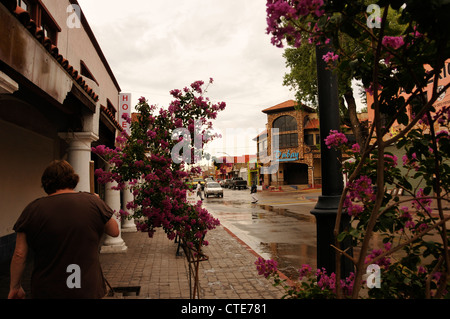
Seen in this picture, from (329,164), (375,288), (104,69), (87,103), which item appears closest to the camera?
(375,288)

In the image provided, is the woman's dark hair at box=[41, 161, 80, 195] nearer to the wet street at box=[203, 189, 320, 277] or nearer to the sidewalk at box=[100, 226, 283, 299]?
the sidewalk at box=[100, 226, 283, 299]

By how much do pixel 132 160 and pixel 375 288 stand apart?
10.4 ft

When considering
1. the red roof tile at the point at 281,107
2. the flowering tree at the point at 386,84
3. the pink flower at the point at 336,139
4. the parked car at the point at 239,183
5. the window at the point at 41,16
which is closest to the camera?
the flowering tree at the point at 386,84

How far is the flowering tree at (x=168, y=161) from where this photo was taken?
3.96 metres

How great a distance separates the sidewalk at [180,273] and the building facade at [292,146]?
106 ft

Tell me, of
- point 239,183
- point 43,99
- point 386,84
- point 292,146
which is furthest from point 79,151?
point 239,183

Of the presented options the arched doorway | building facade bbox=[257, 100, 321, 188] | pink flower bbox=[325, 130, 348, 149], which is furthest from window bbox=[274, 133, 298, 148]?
pink flower bbox=[325, 130, 348, 149]

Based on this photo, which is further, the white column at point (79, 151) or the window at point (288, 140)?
the window at point (288, 140)

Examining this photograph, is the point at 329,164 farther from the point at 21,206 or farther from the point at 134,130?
the point at 21,206

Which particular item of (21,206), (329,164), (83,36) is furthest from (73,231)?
(83,36)

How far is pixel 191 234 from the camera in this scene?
4.07m

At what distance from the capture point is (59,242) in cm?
199

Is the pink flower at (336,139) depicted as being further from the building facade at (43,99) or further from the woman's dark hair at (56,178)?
the building facade at (43,99)

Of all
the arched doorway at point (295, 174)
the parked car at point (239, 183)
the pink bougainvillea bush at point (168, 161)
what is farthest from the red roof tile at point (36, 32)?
the parked car at point (239, 183)
